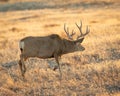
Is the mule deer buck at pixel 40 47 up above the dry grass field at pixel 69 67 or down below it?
above

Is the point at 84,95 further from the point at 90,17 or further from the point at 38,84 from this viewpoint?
the point at 90,17

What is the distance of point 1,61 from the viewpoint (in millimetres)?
13703

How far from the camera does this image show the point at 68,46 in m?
11.9

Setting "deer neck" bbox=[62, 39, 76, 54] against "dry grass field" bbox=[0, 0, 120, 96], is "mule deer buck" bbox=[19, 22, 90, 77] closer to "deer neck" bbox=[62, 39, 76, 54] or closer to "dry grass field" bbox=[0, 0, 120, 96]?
"deer neck" bbox=[62, 39, 76, 54]

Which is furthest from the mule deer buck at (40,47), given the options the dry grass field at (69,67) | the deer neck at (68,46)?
the dry grass field at (69,67)

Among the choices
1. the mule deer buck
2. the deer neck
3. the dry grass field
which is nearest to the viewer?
the dry grass field

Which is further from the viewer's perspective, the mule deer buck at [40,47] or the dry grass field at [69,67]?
the mule deer buck at [40,47]

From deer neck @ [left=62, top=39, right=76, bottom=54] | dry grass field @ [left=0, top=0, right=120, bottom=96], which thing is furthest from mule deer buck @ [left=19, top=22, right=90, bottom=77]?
dry grass field @ [left=0, top=0, right=120, bottom=96]

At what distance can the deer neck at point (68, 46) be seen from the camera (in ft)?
38.5

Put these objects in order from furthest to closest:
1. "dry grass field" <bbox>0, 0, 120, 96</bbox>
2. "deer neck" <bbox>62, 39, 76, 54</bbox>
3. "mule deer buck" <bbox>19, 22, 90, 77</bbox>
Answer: "deer neck" <bbox>62, 39, 76, 54</bbox> → "mule deer buck" <bbox>19, 22, 90, 77</bbox> → "dry grass field" <bbox>0, 0, 120, 96</bbox>

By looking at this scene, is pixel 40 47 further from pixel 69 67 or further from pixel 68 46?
pixel 69 67

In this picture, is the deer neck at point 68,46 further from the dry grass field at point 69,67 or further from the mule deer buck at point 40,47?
the dry grass field at point 69,67

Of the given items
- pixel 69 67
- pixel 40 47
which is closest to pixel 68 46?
pixel 69 67

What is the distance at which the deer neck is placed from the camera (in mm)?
11739
